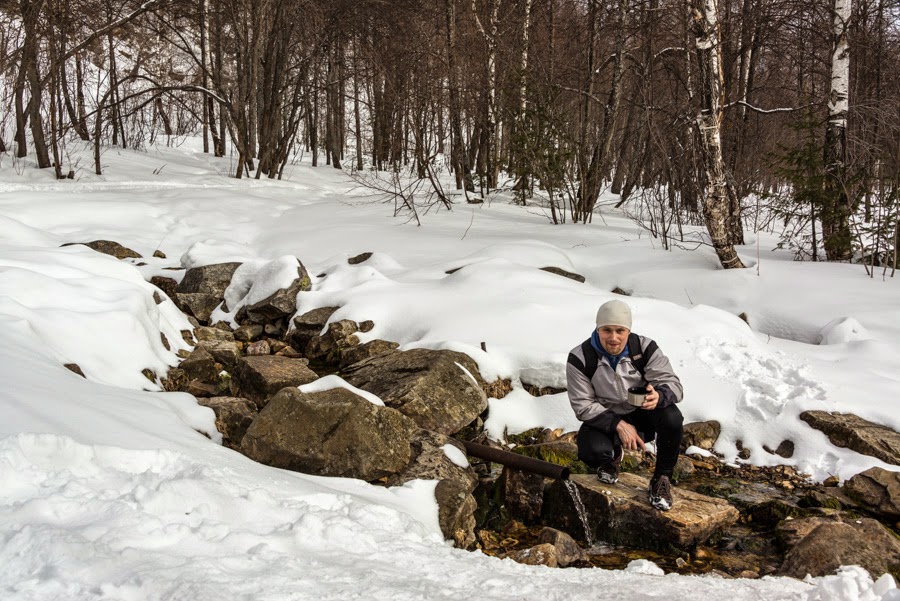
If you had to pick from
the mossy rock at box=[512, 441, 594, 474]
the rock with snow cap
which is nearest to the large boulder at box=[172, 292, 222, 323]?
the rock with snow cap

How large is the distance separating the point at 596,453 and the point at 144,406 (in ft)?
9.27

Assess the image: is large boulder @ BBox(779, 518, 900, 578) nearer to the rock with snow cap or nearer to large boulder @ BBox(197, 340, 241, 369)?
large boulder @ BBox(197, 340, 241, 369)

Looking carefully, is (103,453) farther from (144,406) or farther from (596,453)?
(596,453)

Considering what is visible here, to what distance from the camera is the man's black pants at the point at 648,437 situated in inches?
145

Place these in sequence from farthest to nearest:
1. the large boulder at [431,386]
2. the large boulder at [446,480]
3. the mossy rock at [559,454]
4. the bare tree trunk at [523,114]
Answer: the bare tree trunk at [523,114] < the large boulder at [431,386] < the mossy rock at [559,454] < the large boulder at [446,480]

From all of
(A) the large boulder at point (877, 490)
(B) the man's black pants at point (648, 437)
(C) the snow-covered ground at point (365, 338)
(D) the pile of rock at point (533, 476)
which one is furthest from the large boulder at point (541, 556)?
(A) the large boulder at point (877, 490)

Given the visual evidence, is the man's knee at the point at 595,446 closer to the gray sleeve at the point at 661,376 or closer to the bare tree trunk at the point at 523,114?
the gray sleeve at the point at 661,376

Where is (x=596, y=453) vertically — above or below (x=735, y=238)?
below

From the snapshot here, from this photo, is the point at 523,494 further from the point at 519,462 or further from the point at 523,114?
the point at 523,114

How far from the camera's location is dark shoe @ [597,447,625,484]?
161 inches

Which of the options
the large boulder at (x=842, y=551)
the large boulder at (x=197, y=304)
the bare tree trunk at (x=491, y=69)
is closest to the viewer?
the large boulder at (x=842, y=551)

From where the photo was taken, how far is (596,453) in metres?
3.91

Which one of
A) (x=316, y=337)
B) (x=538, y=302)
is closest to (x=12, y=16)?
(x=316, y=337)

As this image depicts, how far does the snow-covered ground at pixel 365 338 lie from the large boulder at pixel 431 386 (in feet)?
0.91
